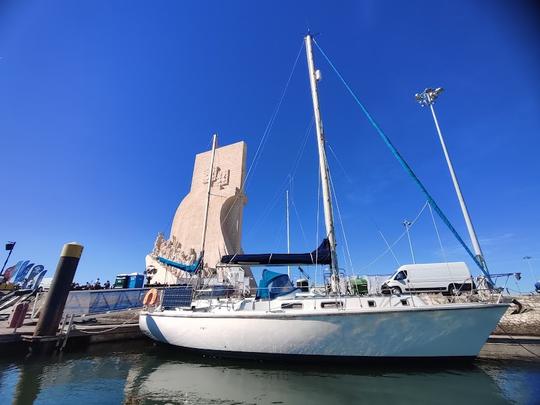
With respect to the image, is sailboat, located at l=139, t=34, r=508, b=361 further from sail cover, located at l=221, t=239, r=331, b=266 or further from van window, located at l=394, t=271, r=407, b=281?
van window, located at l=394, t=271, r=407, b=281

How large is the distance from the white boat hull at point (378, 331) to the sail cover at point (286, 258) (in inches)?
104

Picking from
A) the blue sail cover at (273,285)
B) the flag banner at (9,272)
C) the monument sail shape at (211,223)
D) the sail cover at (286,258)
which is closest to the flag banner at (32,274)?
the flag banner at (9,272)

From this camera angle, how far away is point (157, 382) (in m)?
7.58

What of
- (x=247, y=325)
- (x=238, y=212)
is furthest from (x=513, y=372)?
(x=238, y=212)

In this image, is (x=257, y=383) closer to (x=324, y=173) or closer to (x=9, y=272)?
(x=324, y=173)

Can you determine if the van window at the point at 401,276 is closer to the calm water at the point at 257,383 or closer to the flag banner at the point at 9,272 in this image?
the calm water at the point at 257,383

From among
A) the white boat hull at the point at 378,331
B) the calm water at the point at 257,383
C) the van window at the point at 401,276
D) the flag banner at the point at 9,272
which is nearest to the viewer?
the calm water at the point at 257,383

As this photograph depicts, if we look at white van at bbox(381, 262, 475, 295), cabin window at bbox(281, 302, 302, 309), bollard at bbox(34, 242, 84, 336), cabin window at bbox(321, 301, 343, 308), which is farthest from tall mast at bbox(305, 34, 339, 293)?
bollard at bbox(34, 242, 84, 336)

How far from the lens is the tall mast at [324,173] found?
9.88 m

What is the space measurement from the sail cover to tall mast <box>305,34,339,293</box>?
0.29 m

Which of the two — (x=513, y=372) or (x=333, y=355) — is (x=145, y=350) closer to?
(x=333, y=355)

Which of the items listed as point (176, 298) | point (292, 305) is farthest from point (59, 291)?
point (292, 305)

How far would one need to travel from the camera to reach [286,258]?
10914 millimetres

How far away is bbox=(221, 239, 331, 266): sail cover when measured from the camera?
10.2 metres
